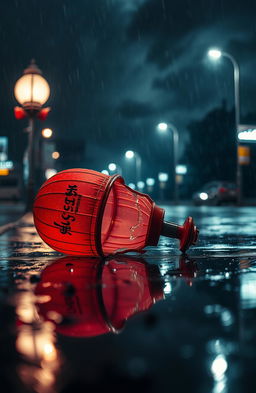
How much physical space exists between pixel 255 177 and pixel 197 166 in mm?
13987

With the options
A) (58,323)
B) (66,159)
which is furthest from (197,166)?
(58,323)

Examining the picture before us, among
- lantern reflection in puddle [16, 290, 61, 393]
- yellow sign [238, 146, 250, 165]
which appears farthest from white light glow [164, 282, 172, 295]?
yellow sign [238, 146, 250, 165]

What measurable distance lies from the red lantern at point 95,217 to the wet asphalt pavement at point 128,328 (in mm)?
532

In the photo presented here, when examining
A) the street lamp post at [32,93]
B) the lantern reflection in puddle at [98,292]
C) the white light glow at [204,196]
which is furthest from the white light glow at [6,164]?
the lantern reflection in puddle at [98,292]

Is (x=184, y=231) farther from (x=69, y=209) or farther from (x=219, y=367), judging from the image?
(x=219, y=367)

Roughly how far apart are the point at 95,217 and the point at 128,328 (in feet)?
9.56

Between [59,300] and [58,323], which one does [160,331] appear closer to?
[58,323]

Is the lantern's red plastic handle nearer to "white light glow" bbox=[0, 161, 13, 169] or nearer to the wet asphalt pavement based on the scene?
the wet asphalt pavement

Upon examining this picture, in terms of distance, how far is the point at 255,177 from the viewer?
193ft

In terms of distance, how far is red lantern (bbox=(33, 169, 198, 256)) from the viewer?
5871mm

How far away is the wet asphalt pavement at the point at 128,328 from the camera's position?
2.15 metres

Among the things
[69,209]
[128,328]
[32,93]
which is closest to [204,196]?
[32,93]

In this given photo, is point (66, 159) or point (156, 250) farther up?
point (66, 159)

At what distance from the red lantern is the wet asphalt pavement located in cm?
53
